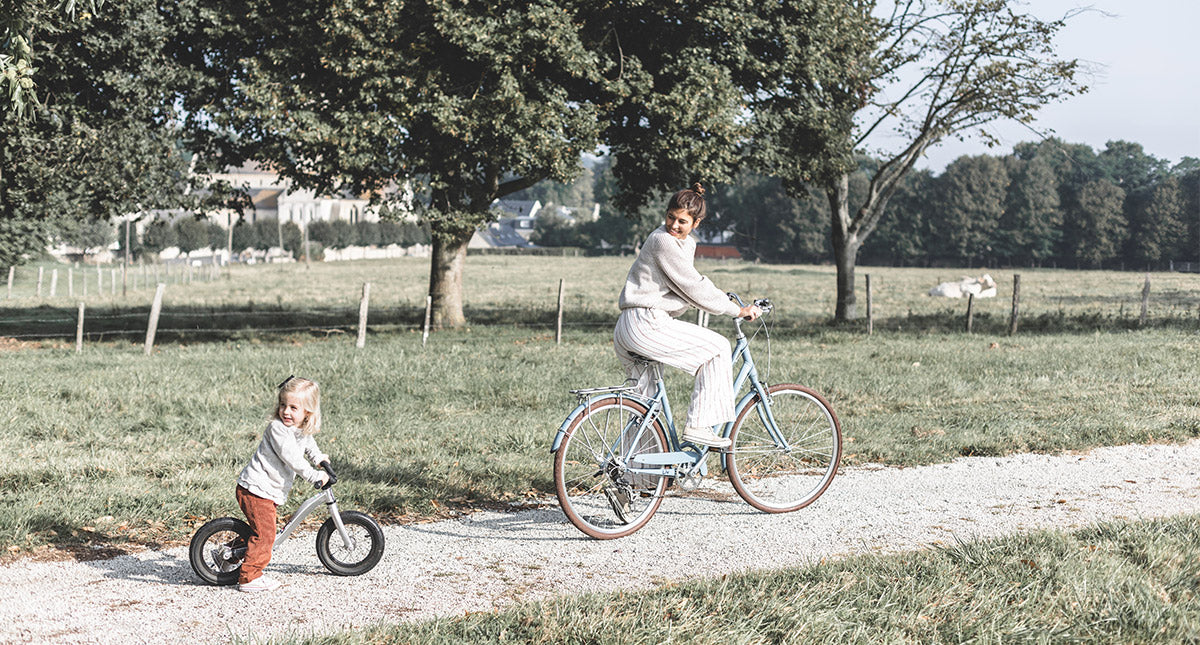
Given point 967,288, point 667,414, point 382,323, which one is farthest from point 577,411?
point 967,288

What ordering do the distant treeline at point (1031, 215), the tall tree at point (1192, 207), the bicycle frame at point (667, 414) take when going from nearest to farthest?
the bicycle frame at point (667, 414), the tall tree at point (1192, 207), the distant treeline at point (1031, 215)

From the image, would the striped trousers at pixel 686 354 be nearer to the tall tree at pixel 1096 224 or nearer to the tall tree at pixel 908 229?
the tall tree at pixel 908 229

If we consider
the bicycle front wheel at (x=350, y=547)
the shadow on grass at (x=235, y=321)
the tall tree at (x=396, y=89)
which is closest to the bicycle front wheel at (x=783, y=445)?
the bicycle front wheel at (x=350, y=547)

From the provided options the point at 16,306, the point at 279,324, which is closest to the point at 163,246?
the point at 16,306

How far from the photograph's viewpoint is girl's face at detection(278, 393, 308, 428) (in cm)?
487

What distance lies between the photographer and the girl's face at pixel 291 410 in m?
4.87

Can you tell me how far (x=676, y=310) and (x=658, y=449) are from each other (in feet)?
2.86

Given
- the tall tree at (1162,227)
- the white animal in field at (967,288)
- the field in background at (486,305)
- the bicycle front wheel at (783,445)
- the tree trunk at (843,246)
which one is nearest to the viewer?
the bicycle front wheel at (783,445)

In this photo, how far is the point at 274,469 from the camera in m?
4.96

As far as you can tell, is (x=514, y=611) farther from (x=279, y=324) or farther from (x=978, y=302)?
(x=978, y=302)

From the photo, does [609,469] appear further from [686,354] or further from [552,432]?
[552,432]

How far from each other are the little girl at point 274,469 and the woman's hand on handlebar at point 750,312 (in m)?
2.58

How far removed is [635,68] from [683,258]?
45.5 feet

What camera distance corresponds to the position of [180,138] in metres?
19.2
